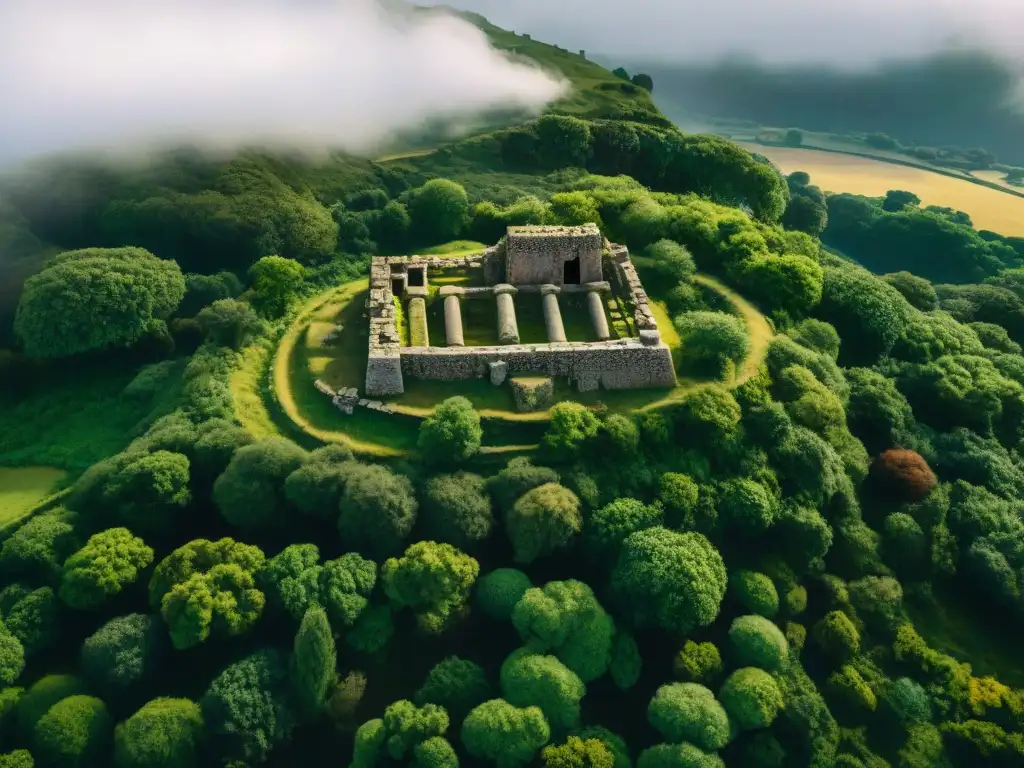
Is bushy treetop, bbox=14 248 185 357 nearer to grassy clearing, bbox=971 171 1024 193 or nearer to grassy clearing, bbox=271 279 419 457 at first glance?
grassy clearing, bbox=271 279 419 457

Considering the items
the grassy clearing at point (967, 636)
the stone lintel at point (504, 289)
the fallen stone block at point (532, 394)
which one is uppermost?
the stone lintel at point (504, 289)

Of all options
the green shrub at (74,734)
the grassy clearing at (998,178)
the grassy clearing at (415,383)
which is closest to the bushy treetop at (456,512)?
the grassy clearing at (415,383)

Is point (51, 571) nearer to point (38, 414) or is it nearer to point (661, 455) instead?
point (38, 414)

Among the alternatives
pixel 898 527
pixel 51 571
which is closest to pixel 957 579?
pixel 898 527

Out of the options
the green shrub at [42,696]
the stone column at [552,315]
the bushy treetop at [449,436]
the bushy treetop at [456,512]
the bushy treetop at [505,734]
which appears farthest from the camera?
the stone column at [552,315]

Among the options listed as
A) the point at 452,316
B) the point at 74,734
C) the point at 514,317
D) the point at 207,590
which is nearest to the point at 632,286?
the point at 514,317

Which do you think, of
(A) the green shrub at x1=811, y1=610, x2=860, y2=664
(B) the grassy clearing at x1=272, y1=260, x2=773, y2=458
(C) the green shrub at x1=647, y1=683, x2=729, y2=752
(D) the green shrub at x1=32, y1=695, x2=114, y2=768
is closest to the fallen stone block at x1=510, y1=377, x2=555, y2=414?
(B) the grassy clearing at x1=272, y1=260, x2=773, y2=458

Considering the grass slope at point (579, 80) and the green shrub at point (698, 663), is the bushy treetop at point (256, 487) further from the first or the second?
the grass slope at point (579, 80)
